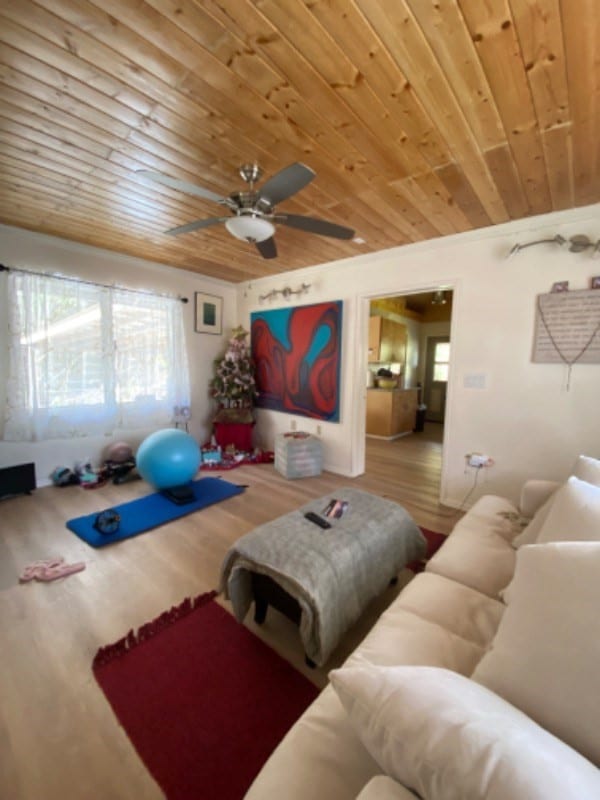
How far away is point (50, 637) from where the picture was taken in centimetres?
158

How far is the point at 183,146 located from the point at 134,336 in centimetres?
252

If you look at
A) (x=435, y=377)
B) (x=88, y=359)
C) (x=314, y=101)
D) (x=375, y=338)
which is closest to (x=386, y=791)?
(x=314, y=101)

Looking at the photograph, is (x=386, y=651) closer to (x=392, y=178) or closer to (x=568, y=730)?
(x=568, y=730)

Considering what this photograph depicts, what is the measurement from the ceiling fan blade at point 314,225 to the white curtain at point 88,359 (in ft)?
8.79

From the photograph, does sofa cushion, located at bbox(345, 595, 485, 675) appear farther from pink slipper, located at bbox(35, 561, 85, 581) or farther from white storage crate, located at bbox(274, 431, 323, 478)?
white storage crate, located at bbox(274, 431, 323, 478)

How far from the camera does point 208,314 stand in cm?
463

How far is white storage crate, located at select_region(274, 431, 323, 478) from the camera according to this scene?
372cm

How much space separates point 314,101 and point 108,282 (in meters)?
3.10

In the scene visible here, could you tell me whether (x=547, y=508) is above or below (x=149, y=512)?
above

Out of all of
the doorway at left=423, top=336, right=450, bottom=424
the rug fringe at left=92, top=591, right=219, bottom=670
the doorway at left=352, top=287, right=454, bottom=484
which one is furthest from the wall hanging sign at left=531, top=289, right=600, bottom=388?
the doorway at left=423, top=336, right=450, bottom=424

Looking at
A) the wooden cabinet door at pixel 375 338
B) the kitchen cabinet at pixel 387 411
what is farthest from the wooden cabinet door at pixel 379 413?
the wooden cabinet door at pixel 375 338

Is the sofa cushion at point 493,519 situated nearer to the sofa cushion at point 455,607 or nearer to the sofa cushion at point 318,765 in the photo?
the sofa cushion at point 455,607

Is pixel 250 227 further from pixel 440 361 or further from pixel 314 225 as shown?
pixel 440 361

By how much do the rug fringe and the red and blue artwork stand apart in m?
2.51
